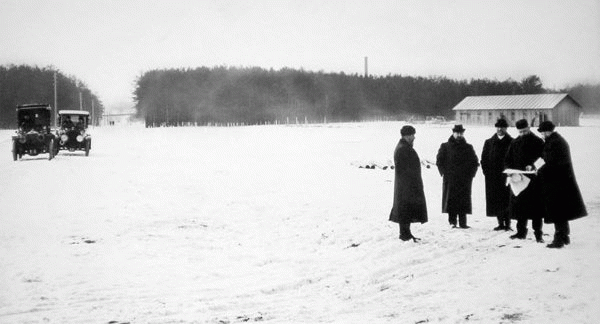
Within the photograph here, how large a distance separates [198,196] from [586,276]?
10.3m

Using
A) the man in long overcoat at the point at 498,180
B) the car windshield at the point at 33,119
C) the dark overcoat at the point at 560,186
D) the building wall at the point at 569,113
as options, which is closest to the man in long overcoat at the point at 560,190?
the dark overcoat at the point at 560,186

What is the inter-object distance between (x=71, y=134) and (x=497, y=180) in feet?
75.7

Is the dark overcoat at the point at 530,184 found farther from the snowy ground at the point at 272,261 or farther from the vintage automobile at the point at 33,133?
the vintage automobile at the point at 33,133

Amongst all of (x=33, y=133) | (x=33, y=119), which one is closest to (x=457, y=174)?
(x=33, y=133)

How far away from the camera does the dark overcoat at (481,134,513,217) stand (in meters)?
8.75

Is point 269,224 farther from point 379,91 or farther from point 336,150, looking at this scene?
point 379,91

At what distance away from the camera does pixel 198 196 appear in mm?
13969

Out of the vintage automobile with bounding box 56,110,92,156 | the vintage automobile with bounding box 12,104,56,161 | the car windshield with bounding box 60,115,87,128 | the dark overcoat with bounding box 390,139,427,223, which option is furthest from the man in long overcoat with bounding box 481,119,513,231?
the car windshield with bounding box 60,115,87,128

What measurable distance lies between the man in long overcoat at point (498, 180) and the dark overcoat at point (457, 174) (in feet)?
1.28

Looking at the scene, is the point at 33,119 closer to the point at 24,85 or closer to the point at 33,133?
the point at 33,133

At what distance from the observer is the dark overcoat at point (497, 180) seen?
28.7 ft

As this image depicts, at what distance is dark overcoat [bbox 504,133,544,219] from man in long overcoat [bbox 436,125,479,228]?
142cm

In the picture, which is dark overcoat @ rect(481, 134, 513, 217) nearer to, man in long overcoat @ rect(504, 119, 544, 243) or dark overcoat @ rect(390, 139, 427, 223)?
man in long overcoat @ rect(504, 119, 544, 243)

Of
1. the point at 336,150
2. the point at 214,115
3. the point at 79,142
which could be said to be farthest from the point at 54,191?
the point at 214,115
